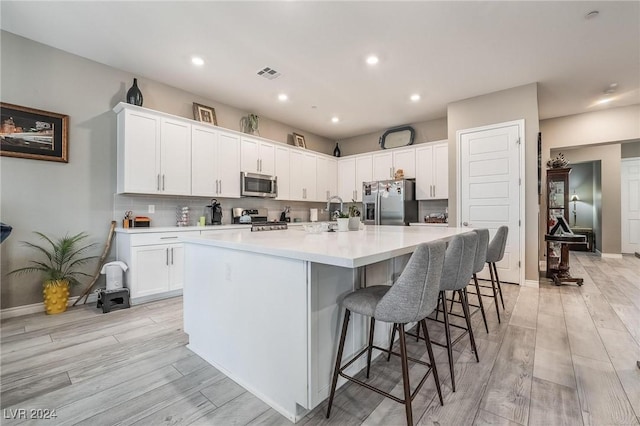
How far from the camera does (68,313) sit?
2990 millimetres

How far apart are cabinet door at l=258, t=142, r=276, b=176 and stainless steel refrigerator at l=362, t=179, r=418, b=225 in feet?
6.50

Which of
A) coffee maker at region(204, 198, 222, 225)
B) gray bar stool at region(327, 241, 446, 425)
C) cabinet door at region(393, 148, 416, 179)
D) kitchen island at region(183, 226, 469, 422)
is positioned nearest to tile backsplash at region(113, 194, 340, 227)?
coffee maker at region(204, 198, 222, 225)

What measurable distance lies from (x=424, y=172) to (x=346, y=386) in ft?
14.6

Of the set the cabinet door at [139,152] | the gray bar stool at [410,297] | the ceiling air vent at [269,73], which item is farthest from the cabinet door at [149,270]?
the gray bar stool at [410,297]

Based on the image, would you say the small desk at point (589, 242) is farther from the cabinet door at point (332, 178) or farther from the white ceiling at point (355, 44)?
the cabinet door at point (332, 178)

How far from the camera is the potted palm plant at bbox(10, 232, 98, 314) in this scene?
2951 millimetres

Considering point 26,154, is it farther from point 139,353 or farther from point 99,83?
point 139,353

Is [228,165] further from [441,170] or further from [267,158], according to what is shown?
[441,170]

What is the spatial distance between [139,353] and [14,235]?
7.01 feet

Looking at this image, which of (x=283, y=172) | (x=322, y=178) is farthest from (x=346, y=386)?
(x=322, y=178)

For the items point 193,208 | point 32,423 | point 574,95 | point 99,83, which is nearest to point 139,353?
point 32,423

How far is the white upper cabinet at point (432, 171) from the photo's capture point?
508 cm

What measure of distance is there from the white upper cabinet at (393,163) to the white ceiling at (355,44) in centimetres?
132

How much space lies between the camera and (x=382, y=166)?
19.3 feet
